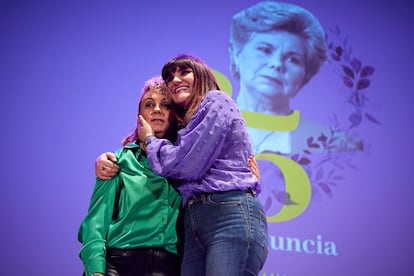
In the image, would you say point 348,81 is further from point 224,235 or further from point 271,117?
point 224,235

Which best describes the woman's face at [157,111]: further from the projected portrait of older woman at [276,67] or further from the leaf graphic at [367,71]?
the leaf graphic at [367,71]

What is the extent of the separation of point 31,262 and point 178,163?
4.69ft

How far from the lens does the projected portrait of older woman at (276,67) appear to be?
298cm

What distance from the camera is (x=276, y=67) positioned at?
3096mm

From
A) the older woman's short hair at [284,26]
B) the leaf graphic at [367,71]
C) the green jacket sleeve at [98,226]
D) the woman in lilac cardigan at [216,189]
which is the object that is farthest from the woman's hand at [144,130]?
the leaf graphic at [367,71]

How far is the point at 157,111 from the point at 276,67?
154 cm

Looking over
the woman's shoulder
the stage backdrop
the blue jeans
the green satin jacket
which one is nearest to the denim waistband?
the blue jeans

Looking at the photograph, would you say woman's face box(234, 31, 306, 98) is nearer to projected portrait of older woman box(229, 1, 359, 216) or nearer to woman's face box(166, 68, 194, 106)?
projected portrait of older woman box(229, 1, 359, 216)

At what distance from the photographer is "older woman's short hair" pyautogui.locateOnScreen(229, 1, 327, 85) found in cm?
314

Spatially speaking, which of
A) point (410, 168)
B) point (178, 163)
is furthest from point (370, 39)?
point (178, 163)

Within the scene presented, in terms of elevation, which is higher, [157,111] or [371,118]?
[371,118]

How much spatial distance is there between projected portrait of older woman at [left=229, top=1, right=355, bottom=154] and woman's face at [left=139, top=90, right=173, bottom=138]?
125 cm

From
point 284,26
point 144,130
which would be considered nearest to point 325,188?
point 284,26

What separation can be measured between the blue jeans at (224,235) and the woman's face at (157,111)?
0.39 m
